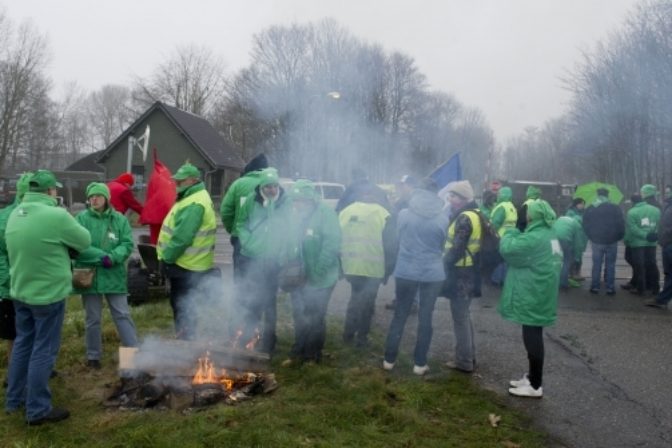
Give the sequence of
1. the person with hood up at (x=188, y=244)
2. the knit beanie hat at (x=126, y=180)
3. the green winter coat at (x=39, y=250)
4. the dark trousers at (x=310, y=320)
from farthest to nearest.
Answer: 1. the knit beanie hat at (x=126, y=180)
2. the dark trousers at (x=310, y=320)
3. the person with hood up at (x=188, y=244)
4. the green winter coat at (x=39, y=250)

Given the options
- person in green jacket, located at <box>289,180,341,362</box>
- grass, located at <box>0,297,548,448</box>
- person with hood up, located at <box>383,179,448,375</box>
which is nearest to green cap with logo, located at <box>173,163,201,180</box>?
person in green jacket, located at <box>289,180,341,362</box>

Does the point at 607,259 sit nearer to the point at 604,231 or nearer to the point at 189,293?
the point at 604,231

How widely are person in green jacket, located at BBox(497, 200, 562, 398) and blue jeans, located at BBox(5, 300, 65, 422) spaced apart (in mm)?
3668

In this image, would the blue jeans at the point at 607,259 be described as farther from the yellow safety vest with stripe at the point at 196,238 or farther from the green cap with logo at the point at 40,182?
the green cap with logo at the point at 40,182

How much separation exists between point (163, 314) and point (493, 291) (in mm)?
5453

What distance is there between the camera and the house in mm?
28875

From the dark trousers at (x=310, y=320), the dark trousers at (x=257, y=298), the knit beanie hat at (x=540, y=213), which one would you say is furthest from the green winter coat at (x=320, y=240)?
the knit beanie hat at (x=540, y=213)

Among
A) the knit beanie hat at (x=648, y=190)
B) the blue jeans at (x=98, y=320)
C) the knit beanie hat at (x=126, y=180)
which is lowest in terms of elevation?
the blue jeans at (x=98, y=320)

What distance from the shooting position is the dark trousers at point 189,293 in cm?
508

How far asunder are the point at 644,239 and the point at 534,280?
210 inches

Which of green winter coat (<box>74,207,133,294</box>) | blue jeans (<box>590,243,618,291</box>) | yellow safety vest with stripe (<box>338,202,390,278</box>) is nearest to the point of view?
green winter coat (<box>74,207,133,294</box>)

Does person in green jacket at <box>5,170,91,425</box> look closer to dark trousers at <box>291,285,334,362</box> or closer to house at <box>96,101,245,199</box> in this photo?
dark trousers at <box>291,285,334,362</box>

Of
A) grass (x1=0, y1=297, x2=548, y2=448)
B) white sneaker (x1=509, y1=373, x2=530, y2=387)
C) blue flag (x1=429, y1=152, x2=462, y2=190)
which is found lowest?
grass (x1=0, y1=297, x2=548, y2=448)

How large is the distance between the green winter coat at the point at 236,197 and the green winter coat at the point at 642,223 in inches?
260
